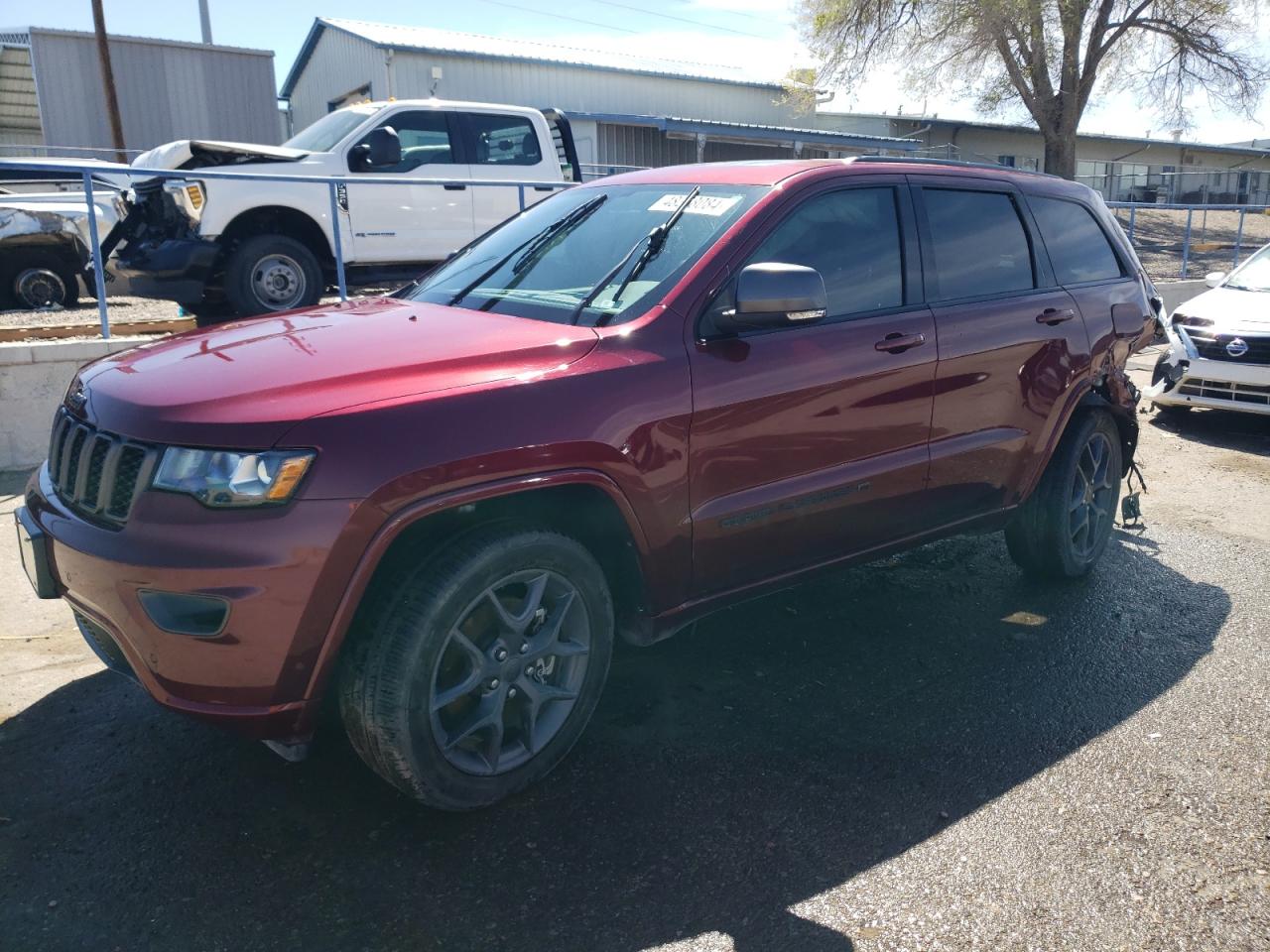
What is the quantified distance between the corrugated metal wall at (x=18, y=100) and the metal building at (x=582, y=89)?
7479 millimetres

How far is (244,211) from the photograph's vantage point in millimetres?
8023

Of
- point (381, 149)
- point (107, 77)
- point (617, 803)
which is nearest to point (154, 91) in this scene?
point (107, 77)

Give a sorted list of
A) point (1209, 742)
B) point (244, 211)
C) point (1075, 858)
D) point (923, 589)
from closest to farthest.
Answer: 1. point (1075, 858)
2. point (1209, 742)
3. point (923, 589)
4. point (244, 211)

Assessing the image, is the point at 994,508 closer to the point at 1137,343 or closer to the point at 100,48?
the point at 1137,343

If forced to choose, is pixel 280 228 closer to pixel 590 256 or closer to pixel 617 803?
pixel 590 256

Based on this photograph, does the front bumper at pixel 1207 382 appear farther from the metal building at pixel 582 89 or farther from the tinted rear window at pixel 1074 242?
the metal building at pixel 582 89

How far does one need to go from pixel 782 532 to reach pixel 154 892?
2067 mm

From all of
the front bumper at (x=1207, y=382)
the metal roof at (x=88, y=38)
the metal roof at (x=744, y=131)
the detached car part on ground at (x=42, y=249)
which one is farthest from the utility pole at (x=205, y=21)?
the front bumper at (x=1207, y=382)

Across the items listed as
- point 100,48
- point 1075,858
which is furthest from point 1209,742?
point 100,48

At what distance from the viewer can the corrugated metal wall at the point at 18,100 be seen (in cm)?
2514

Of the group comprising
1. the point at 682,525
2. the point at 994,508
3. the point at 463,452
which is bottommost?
the point at 994,508

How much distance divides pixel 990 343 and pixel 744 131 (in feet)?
82.9

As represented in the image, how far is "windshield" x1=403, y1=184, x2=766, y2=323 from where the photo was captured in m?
3.21

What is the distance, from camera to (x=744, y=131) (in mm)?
27469
